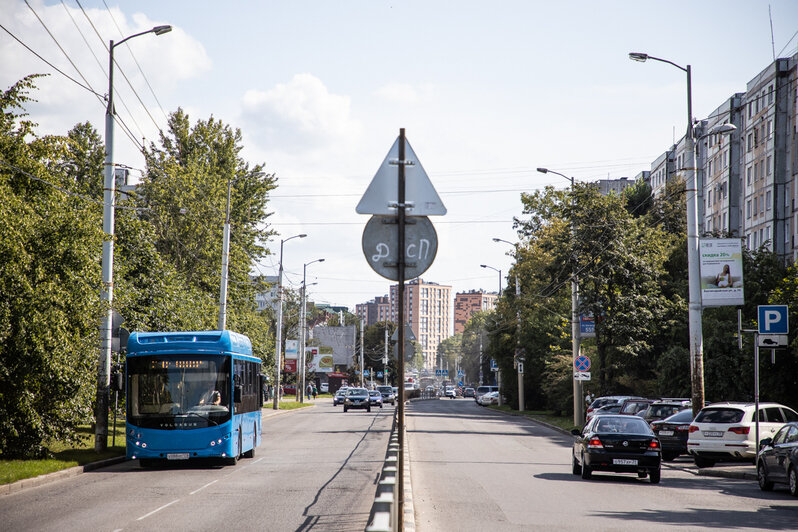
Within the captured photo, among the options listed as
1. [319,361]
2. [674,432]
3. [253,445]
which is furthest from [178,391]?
[319,361]

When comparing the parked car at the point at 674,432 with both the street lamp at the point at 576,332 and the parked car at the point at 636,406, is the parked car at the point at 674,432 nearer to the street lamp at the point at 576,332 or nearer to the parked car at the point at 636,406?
the parked car at the point at 636,406

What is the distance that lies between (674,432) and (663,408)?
250 cm

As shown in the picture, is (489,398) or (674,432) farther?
(489,398)

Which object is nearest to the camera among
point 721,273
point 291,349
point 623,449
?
point 623,449

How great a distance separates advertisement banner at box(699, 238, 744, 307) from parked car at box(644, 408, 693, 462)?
389 centimetres

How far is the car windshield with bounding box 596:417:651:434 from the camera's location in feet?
66.3

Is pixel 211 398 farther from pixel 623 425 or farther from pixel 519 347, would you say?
pixel 519 347

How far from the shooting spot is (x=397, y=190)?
9867 millimetres

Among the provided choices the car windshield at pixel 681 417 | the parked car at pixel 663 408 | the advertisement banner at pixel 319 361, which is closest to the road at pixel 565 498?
the car windshield at pixel 681 417

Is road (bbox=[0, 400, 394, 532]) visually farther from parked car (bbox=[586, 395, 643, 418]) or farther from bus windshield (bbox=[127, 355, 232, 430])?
parked car (bbox=[586, 395, 643, 418])

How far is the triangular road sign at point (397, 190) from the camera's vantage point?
977 centimetres

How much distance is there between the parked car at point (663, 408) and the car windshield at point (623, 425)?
9558 millimetres

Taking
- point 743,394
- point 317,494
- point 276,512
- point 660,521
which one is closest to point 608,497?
point 660,521

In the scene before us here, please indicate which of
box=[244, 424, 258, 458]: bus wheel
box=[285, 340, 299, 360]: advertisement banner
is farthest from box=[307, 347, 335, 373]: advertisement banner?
box=[244, 424, 258, 458]: bus wheel
